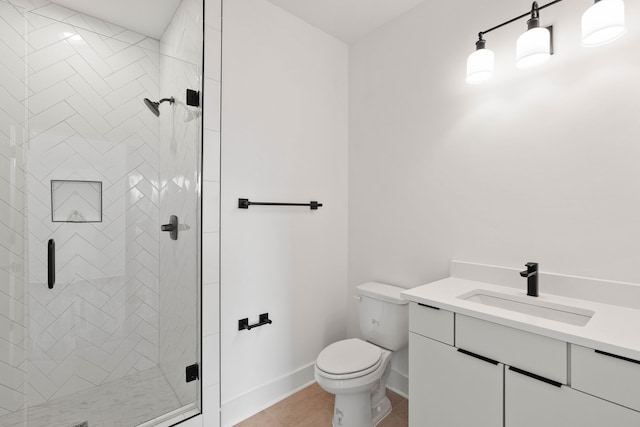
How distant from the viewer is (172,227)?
1.85 meters

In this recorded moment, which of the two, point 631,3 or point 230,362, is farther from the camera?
point 230,362

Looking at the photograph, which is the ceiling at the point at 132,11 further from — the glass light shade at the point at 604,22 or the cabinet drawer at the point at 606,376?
the cabinet drawer at the point at 606,376

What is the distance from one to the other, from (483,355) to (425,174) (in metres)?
1.07

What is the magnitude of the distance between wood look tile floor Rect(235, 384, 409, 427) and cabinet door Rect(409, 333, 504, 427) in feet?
1.55

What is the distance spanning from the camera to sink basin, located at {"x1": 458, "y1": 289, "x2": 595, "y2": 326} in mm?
1189

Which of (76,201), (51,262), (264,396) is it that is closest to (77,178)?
(76,201)

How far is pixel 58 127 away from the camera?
1.63m

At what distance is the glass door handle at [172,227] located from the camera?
1843 mm

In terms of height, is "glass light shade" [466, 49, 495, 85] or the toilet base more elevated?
"glass light shade" [466, 49, 495, 85]

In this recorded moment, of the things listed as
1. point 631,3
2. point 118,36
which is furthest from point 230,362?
point 631,3

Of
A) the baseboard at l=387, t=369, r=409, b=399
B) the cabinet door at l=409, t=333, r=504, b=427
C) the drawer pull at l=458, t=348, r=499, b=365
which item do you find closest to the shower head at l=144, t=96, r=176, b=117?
the cabinet door at l=409, t=333, r=504, b=427

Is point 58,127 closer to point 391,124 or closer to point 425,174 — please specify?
point 391,124

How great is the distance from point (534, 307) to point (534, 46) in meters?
1.14

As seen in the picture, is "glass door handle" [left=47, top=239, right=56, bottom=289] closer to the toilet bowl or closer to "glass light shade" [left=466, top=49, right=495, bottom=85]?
the toilet bowl
